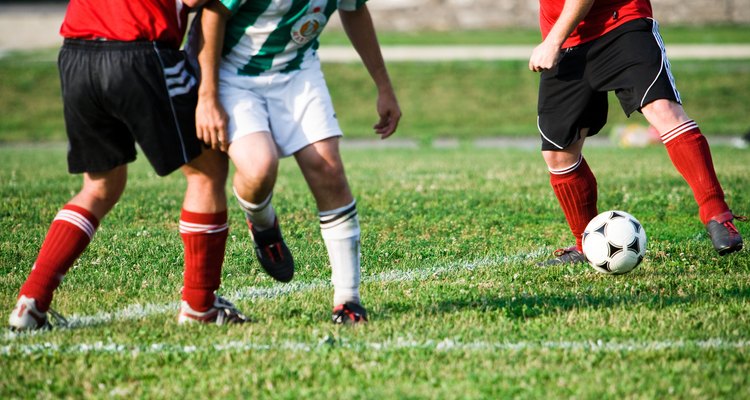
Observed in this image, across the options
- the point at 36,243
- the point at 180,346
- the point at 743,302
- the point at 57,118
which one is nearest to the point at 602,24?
the point at 743,302

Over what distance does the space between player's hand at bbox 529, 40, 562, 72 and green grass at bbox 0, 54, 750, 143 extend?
14094 millimetres

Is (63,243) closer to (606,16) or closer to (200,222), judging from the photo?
(200,222)

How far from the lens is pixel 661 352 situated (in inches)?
150

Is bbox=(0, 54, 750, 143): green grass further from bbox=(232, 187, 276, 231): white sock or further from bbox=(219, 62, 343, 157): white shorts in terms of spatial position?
bbox=(219, 62, 343, 157): white shorts

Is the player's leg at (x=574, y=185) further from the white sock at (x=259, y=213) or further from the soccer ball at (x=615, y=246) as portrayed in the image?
the white sock at (x=259, y=213)

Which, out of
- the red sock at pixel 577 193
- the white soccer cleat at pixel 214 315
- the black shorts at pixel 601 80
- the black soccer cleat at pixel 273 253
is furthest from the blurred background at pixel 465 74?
the white soccer cleat at pixel 214 315

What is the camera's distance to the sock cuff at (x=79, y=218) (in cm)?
437

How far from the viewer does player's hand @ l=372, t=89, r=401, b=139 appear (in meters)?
4.76

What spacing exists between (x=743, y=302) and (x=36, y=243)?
447cm

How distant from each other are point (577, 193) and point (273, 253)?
83.1 inches

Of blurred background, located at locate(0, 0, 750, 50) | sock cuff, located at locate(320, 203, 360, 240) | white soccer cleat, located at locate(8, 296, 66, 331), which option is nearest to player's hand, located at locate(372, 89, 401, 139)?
sock cuff, located at locate(320, 203, 360, 240)

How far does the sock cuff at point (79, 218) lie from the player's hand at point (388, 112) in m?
1.44

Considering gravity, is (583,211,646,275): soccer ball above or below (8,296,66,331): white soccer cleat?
below

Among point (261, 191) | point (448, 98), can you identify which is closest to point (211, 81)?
point (261, 191)
